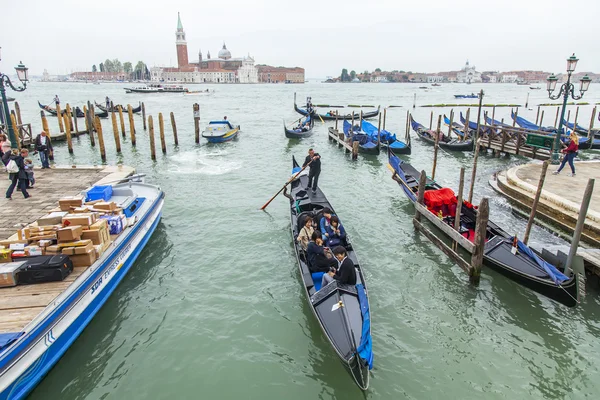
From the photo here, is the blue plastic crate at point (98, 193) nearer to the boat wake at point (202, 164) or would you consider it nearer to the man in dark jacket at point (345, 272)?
the man in dark jacket at point (345, 272)

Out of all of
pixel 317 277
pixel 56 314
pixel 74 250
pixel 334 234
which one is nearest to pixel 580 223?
pixel 334 234

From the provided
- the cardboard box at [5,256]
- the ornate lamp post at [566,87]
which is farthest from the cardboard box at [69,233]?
the ornate lamp post at [566,87]

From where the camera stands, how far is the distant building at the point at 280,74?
168m

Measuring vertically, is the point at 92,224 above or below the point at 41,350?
above

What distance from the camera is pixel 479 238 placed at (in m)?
7.04

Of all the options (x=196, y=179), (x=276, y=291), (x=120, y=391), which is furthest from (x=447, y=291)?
(x=196, y=179)

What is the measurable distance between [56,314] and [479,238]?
6784 mm

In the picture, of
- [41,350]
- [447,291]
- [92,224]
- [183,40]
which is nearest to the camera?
[41,350]

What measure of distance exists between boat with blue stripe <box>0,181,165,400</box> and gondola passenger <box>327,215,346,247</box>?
3895 millimetres

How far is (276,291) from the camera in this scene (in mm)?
7375

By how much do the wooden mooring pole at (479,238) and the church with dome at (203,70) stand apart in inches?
5950

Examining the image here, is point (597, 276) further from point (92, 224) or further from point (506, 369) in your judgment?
point (92, 224)

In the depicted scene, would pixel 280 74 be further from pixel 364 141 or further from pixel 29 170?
pixel 29 170

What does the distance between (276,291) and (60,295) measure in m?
3.51
